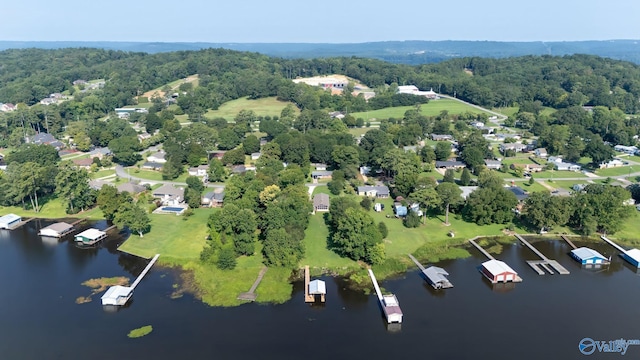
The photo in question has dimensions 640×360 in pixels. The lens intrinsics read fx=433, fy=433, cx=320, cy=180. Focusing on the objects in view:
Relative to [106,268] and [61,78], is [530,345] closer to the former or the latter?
[106,268]

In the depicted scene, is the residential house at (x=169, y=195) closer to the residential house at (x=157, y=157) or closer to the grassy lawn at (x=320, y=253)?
the residential house at (x=157, y=157)

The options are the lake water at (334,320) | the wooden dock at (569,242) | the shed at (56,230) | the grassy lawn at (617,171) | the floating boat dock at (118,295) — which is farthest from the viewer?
the grassy lawn at (617,171)

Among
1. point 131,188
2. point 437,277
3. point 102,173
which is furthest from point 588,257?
point 102,173

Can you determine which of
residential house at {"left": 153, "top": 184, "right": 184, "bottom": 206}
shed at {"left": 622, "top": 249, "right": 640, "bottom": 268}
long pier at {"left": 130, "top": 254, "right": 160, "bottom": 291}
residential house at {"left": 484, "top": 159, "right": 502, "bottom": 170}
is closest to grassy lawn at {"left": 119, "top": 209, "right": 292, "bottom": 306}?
long pier at {"left": 130, "top": 254, "right": 160, "bottom": 291}

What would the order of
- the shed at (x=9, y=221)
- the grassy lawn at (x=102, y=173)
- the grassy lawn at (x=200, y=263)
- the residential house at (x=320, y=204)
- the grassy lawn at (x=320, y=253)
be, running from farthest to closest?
the grassy lawn at (x=102, y=173) < the residential house at (x=320, y=204) < the shed at (x=9, y=221) < the grassy lawn at (x=320, y=253) < the grassy lawn at (x=200, y=263)

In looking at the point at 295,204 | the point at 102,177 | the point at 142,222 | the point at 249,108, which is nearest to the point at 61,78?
the point at 249,108

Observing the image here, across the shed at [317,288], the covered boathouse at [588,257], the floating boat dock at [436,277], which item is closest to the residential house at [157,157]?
the shed at [317,288]

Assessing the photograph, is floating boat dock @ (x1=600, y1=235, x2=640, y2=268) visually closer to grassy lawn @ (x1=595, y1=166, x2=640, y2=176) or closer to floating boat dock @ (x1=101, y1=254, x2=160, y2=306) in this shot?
grassy lawn @ (x1=595, y1=166, x2=640, y2=176)
